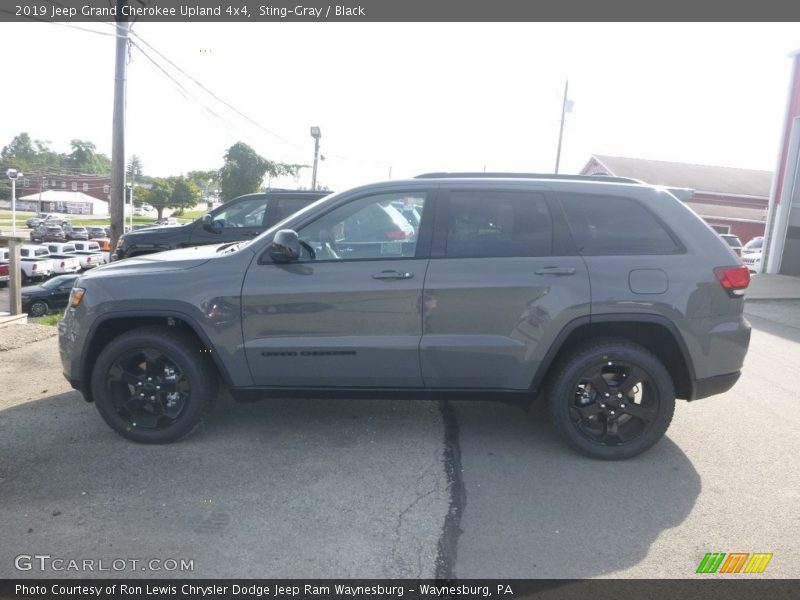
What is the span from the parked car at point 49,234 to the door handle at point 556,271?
2023 inches

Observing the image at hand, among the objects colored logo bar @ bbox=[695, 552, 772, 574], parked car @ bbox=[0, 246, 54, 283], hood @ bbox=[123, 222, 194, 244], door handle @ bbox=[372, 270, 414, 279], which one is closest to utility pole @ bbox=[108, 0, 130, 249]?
hood @ bbox=[123, 222, 194, 244]

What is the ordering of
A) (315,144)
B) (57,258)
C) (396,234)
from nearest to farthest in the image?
(396,234) < (315,144) < (57,258)

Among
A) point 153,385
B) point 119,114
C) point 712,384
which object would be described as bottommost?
point 153,385

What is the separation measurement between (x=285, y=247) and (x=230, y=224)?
5.68m

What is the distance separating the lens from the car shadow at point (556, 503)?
9.82 feet

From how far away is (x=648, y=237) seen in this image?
13.4 feet

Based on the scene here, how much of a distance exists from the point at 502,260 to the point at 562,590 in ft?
6.52

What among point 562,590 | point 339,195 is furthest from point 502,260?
point 562,590

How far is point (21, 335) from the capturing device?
7441mm

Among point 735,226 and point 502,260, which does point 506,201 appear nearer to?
point 502,260

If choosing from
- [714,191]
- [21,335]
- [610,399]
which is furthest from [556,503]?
[714,191]

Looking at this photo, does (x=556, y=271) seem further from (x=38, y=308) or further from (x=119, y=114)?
(x=38, y=308)

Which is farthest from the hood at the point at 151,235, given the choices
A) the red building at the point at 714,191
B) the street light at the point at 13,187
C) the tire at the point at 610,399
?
the street light at the point at 13,187

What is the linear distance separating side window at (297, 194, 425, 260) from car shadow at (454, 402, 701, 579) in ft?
5.00
